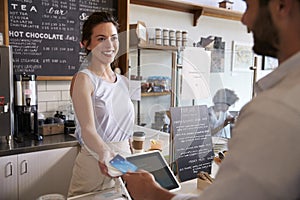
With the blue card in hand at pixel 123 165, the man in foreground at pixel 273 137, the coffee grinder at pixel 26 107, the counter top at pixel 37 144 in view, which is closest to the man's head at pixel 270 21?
the man in foreground at pixel 273 137

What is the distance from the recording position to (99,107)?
1.40 meters

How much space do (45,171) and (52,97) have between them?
73 centimetres

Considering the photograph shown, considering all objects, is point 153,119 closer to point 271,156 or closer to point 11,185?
point 271,156

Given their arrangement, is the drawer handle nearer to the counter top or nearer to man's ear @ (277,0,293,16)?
the counter top

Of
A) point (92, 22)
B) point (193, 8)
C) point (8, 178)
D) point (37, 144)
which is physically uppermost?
point (193, 8)

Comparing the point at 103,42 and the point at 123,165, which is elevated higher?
the point at 103,42

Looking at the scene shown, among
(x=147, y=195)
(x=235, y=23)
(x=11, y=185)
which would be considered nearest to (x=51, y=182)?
(x=11, y=185)

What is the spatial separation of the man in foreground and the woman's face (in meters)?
1.01

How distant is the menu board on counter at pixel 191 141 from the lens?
4.57ft

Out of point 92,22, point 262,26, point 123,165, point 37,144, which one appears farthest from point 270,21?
point 37,144

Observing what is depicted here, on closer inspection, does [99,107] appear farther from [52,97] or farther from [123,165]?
[52,97]

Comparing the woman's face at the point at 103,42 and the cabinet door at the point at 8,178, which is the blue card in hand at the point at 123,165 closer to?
the woman's face at the point at 103,42

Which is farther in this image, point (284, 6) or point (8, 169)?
point (8, 169)

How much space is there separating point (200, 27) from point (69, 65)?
179cm
